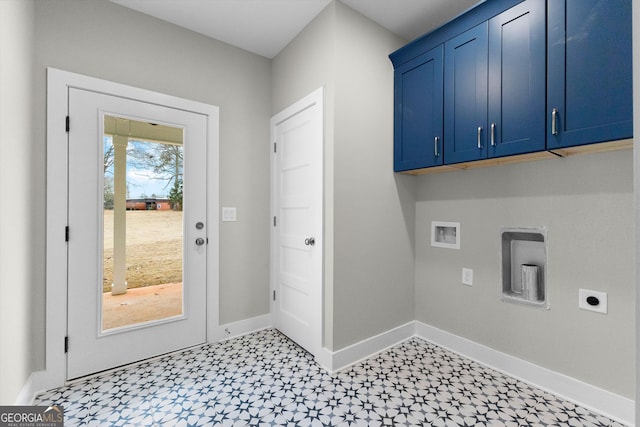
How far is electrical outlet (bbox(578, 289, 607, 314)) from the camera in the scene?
1623mm

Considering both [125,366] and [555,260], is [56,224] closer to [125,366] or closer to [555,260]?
[125,366]

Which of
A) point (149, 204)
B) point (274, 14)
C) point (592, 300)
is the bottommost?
point (592, 300)

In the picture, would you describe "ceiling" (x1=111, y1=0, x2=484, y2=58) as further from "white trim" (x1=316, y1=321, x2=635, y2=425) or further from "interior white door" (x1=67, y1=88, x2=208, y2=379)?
"white trim" (x1=316, y1=321, x2=635, y2=425)

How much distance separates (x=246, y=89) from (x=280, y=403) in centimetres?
257

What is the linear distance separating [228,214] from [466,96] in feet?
6.95

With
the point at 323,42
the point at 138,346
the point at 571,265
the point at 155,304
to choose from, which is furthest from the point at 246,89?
the point at 571,265

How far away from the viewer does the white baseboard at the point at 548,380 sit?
5.12 ft

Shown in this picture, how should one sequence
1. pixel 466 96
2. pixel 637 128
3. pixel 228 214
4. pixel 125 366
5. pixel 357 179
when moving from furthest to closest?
pixel 228 214 → pixel 357 179 → pixel 125 366 → pixel 466 96 → pixel 637 128

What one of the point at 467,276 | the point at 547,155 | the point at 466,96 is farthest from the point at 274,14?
the point at 467,276

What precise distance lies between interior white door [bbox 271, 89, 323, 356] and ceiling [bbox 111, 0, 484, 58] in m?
0.62

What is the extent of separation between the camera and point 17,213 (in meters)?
1.52

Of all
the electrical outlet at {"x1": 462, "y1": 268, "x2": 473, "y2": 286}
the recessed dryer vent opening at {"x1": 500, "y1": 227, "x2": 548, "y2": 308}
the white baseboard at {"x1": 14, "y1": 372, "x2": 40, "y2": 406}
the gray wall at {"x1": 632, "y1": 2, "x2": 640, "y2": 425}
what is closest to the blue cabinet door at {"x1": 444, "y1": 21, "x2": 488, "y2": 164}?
the recessed dryer vent opening at {"x1": 500, "y1": 227, "x2": 548, "y2": 308}

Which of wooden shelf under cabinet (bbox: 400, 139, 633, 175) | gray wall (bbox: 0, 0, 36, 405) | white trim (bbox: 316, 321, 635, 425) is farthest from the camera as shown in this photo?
white trim (bbox: 316, 321, 635, 425)

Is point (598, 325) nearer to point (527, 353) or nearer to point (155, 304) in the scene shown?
point (527, 353)
